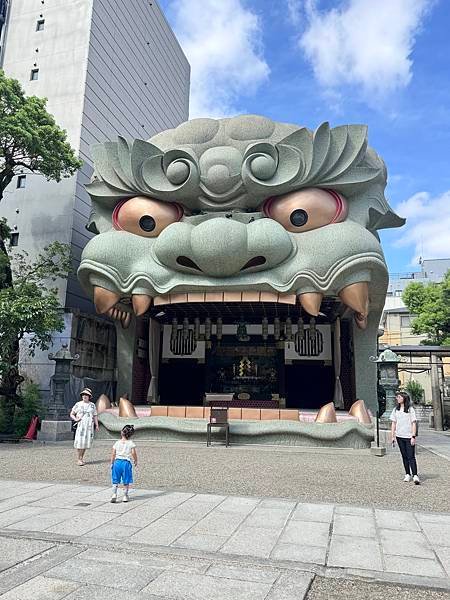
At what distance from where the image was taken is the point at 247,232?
50.0ft

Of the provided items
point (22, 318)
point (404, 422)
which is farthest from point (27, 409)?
point (404, 422)

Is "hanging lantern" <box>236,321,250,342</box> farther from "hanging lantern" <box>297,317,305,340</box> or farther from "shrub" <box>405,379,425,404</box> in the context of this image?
"shrub" <box>405,379,425,404</box>

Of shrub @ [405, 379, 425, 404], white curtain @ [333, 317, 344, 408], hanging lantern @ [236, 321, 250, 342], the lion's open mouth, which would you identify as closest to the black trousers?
the lion's open mouth

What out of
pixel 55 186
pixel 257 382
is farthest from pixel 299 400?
pixel 55 186

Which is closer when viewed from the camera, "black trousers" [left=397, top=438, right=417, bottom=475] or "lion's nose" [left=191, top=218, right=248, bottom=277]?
"black trousers" [left=397, top=438, right=417, bottom=475]

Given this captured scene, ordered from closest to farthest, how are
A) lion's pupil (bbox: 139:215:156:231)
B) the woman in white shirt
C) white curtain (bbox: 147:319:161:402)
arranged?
1. the woman in white shirt
2. lion's pupil (bbox: 139:215:156:231)
3. white curtain (bbox: 147:319:161:402)

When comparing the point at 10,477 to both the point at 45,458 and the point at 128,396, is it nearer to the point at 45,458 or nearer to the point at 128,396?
the point at 45,458

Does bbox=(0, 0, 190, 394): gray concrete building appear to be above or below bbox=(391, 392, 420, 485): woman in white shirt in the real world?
above

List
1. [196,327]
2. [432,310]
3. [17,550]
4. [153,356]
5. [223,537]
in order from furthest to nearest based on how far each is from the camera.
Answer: [432,310] < [153,356] < [196,327] < [223,537] < [17,550]

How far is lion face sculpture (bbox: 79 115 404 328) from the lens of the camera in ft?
49.7

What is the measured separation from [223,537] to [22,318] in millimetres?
11437

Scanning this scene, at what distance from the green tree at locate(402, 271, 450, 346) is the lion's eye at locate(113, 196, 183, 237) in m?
23.4

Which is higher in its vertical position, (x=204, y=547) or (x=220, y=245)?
(x=220, y=245)

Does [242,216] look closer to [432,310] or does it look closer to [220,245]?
[220,245]
